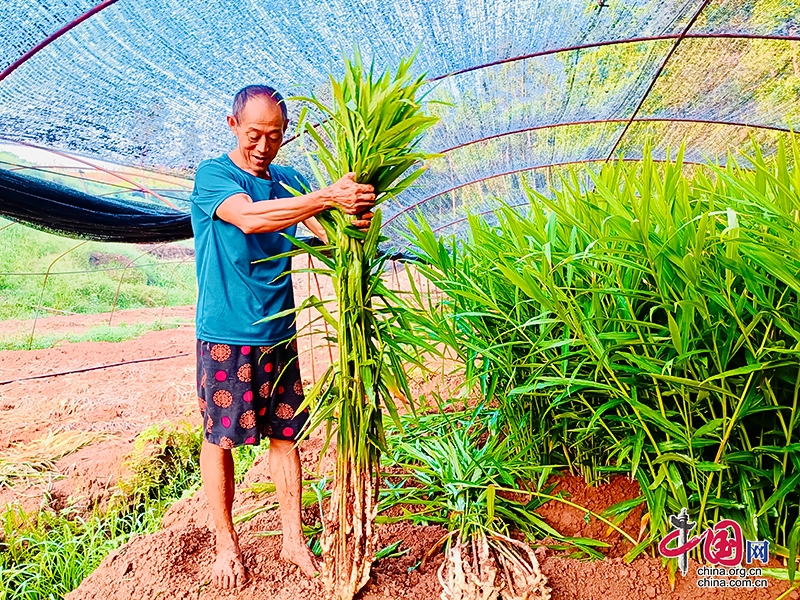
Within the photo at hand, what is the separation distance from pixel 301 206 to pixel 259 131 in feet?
1.02

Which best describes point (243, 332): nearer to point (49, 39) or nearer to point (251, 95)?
point (251, 95)

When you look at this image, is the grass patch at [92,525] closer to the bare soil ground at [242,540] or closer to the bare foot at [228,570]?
the bare soil ground at [242,540]

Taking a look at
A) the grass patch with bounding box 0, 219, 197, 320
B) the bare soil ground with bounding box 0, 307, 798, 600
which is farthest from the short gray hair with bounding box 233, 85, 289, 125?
the grass patch with bounding box 0, 219, 197, 320

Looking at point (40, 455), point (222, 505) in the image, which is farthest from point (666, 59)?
point (40, 455)

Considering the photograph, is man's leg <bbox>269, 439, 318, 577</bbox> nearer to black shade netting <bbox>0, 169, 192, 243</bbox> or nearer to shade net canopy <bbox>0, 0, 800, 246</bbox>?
shade net canopy <bbox>0, 0, 800, 246</bbox>

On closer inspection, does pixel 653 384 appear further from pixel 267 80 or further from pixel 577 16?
pixel 577 16

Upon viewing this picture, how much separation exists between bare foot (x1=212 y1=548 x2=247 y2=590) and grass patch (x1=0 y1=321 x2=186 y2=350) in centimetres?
426

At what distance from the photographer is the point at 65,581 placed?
1668 mm

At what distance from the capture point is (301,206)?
108cm

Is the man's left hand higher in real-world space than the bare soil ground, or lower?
higher

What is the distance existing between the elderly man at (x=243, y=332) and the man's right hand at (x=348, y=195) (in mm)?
215

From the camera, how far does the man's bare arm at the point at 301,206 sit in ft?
3.48

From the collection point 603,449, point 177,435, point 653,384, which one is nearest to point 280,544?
point 603,449

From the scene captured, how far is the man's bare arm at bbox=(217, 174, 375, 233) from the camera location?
106 cm
